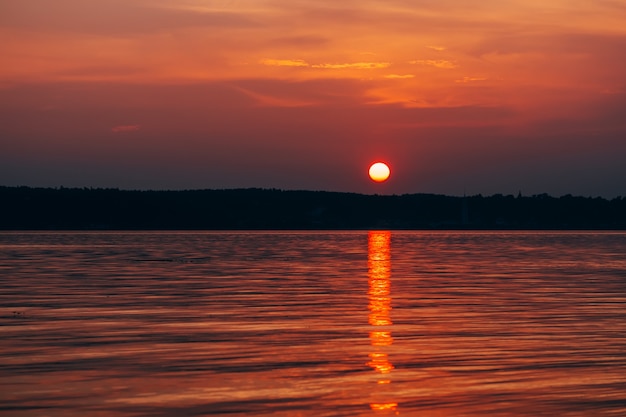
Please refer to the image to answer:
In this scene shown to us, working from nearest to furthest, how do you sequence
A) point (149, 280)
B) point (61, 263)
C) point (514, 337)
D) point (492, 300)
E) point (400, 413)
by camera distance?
point (400, 413) → point (514, 337) → point (492, 300) → point (149, 280) → point (61, 263)

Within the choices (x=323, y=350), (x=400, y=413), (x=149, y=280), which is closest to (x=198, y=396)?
(x=400, y=413)

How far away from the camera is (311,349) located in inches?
851

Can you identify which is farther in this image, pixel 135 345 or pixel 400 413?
pixel 135 345

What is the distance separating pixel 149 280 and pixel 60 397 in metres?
28.7

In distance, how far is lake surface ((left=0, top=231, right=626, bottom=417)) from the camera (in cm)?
1590

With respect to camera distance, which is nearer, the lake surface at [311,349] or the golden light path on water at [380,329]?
the lake surface at [311,349]

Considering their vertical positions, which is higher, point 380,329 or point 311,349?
point 380,329

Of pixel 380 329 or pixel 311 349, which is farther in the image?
pixel 380 329

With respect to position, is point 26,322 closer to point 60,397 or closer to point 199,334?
point 199,334

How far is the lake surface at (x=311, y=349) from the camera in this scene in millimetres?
15898

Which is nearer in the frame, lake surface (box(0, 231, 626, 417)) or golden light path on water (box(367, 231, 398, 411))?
lake surface (box(0, 231, 626, 417))

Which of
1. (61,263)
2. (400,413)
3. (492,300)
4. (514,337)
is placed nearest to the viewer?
(400,413)

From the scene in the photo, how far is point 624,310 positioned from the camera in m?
30.4

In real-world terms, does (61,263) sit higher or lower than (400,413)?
higher
